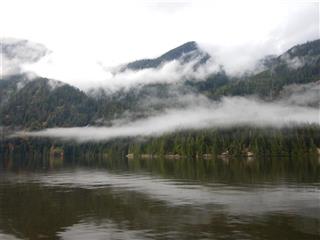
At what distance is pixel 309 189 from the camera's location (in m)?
73.9

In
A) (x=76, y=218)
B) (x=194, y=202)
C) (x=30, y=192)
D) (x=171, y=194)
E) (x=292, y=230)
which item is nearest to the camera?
(x=292, y=230)

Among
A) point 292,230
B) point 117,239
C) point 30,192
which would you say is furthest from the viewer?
point 30,192

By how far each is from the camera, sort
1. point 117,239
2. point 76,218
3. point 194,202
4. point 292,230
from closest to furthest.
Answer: point 117,239 → point 292,230 → point 76,218 → point 194,202

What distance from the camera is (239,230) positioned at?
40.7 meters

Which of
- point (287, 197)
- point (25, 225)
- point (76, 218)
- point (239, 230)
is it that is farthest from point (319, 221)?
point (25, 225)

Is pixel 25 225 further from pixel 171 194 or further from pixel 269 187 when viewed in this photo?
pixel 269 187

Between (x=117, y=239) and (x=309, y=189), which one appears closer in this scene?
(x=117, y=239)

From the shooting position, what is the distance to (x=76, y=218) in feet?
162

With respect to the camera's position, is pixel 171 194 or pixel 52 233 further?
pixel 171 194

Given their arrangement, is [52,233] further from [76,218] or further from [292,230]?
[292,230]

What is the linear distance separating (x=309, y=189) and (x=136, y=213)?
124ft

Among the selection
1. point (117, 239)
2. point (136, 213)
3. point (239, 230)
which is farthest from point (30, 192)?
point (239, 230)

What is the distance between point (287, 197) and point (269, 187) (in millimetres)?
14921

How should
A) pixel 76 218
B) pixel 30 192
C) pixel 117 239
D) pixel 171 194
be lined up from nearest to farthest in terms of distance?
pixel 117 239
pixel 76 218
pixel 171 194
pixel 30 192
